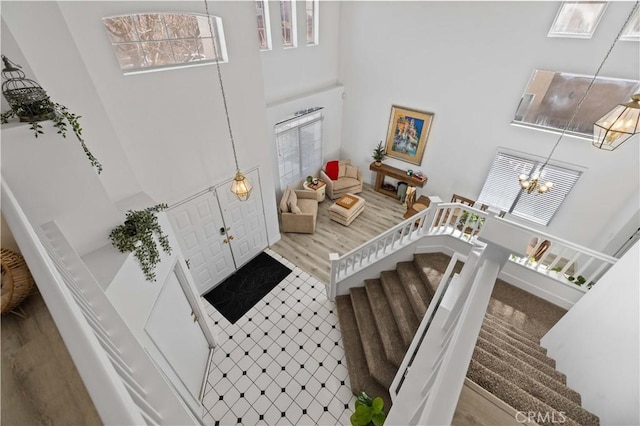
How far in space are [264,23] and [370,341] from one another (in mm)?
6116

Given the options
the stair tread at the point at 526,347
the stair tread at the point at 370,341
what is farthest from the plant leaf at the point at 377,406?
the stair tread at the point at 526,347

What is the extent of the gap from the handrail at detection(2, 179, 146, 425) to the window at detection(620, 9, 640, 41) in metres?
7.20

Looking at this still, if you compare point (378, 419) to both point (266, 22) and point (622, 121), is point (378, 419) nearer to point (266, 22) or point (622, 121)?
point (622, 121)

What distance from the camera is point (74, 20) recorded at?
257 centimetres

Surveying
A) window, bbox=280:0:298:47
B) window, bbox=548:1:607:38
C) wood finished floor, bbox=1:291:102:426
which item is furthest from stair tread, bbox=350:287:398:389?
window, bbox=548:1:607:38

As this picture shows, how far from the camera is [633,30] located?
4.22 m

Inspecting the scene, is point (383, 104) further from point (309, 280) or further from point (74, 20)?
point (74, 20)

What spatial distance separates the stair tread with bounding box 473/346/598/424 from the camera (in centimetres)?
214

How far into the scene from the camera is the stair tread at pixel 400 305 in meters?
3.75

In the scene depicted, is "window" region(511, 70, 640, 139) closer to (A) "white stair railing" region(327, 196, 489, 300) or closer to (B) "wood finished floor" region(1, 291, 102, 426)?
(A) "white stair railing" region(327, 196, 489, 300)

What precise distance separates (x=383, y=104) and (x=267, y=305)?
5.79 meters

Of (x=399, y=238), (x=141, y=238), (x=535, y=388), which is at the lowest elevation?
(x=399, y=238)

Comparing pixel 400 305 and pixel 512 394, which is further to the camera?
pixel 400 305

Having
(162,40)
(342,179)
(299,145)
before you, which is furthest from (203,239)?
(342,179)
